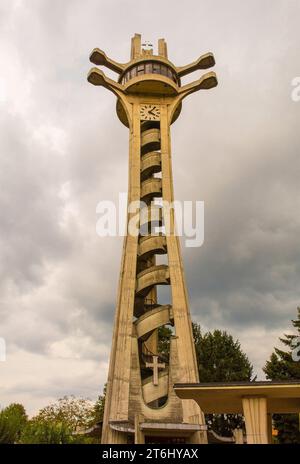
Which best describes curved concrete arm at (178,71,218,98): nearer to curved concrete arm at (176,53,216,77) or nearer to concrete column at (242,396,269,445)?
curved concrete arm at (176,53,216,77)

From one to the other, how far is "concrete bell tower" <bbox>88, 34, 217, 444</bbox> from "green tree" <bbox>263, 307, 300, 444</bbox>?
13869mm

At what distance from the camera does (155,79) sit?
34.3 m

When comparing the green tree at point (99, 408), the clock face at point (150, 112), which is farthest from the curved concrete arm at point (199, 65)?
the green tree at point (99, 408)

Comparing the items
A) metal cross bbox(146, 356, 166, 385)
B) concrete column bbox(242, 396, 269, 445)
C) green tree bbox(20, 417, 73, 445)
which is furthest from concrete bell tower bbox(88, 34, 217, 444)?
concrete column bbox(242, 396, 269, 445)

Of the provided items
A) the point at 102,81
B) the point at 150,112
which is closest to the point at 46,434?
the point at 150,112

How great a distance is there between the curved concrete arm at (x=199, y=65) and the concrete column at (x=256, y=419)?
94.3 feet

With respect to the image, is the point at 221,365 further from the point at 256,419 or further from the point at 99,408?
the point at 256,419

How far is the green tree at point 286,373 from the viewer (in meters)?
37.4

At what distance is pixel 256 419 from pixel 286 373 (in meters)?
26.3

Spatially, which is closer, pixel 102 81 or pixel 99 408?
pixel 102 81

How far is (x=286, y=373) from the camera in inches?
1556

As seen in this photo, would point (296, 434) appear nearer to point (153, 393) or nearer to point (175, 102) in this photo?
point (153, 393)

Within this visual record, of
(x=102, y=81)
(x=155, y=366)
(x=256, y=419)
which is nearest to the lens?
(x=256, y=419)

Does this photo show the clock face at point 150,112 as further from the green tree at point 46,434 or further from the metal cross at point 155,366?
the green tree at point 46,434
